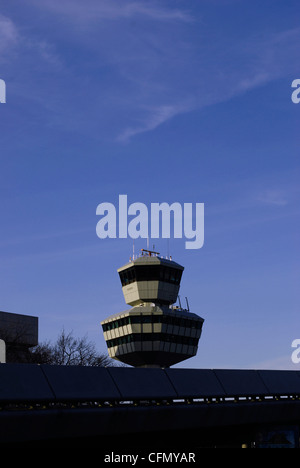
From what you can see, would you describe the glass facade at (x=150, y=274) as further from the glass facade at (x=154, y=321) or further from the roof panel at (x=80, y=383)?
the roof panel at (x=80, y=383)

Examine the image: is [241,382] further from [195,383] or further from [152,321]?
[152,321]

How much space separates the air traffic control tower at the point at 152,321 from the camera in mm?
128375

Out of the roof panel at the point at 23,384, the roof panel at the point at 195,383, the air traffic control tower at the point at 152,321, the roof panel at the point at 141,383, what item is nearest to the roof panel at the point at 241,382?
the roof panel at the point at 195,383

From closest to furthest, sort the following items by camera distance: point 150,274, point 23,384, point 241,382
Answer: point 23,384
point 241,382
point 150,274

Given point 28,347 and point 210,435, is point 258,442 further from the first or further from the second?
point 28,347

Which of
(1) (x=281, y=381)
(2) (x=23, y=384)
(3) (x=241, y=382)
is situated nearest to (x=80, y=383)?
(2) (x=23, y=384)

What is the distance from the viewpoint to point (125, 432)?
797 inches

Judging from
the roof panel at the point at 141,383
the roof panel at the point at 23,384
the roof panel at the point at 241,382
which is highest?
the roof panel at the point at 241,382

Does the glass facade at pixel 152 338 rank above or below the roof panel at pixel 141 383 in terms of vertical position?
above

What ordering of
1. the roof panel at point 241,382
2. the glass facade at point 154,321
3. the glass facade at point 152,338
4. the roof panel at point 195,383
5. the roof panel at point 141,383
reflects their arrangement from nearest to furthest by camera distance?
the roof panel at point 141,383, the roof panel at point 195,383, the roof panel at point 241,382, the glass facade at point 152,338, the glass facade at point 154,321

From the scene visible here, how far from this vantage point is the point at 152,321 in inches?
5039

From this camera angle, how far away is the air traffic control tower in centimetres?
12838

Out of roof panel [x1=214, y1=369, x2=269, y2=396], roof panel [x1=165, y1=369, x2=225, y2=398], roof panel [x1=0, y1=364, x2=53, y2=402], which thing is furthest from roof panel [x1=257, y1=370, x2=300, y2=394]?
roof panel [x1=0, y1=364, x2=53, y2=402]

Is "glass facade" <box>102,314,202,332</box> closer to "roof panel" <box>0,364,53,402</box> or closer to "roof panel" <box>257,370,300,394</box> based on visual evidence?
"roof panel" <box>257,370,300,394</box>
